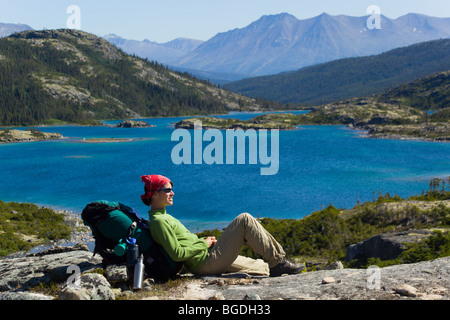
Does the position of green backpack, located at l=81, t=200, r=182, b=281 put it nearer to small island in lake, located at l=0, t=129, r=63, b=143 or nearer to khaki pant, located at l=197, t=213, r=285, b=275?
khaki pant, located at l=197, t=213, r=285, b=275

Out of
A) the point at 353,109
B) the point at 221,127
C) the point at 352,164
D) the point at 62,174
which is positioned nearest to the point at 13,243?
the point at 62,174

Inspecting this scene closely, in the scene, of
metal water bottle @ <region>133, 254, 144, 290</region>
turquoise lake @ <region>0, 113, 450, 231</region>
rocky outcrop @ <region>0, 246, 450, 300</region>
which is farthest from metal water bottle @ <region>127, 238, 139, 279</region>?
turquoise lake @ <region>0, 113, 450, 231</region>

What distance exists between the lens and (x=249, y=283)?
8.86 m

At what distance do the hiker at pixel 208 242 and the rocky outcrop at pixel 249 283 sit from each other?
282mm

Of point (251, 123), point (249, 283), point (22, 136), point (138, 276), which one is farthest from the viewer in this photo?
point (251, 123)

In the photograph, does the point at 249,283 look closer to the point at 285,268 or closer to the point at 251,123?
the point at 285,268

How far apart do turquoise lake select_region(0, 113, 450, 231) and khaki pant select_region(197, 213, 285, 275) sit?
95.3 feet

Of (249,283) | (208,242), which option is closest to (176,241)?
(208,242)

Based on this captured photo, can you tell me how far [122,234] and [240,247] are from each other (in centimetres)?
255

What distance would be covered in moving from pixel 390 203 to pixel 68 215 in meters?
30.0

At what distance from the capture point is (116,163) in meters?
88.7

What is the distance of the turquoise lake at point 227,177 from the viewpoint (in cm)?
4878

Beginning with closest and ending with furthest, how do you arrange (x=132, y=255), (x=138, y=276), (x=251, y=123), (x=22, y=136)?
(x=138, y=276)
(x=132, y=255)
(x=22, y=136)
(x=251, y=123)
